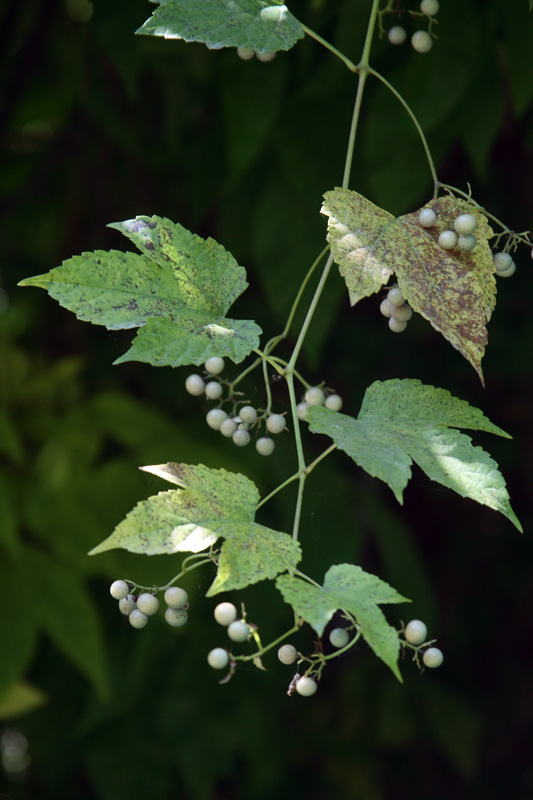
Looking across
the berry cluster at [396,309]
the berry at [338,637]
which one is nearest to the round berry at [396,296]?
the berry cluster at [396,309]

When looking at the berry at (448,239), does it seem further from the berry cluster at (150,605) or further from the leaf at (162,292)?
the berry cluster at (150,605)

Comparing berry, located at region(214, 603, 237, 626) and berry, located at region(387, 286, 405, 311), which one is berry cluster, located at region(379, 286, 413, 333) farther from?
berry, located at region(214, 603, 237, 626)

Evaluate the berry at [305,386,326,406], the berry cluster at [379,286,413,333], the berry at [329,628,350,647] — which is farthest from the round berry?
the berry at [329,628,350,647]

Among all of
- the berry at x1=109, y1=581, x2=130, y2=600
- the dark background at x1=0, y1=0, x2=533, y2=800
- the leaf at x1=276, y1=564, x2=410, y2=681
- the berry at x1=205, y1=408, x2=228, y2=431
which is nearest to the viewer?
the leaf at x1=276, y1=564, x2=410, y2=681

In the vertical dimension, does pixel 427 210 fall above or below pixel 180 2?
below

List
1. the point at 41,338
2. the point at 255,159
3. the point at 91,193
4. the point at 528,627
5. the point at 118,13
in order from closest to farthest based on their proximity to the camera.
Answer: the point at 118,13
the point at 255,159
the point at 91,193
the point at 41,338
the point at 528,627

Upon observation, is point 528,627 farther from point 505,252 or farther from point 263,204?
point 505,252

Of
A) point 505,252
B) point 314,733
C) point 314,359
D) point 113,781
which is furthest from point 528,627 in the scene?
point 505,252
